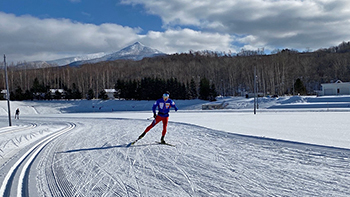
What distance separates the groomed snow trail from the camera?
14.7ft

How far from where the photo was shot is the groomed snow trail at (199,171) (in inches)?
176

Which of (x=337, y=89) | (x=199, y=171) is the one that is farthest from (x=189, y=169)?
(x=337, y=89)

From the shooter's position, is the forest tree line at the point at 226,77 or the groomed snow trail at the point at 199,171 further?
the forest tree line at the point at 226,77

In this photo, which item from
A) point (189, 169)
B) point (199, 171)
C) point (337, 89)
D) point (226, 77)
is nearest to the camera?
point (199, 171)

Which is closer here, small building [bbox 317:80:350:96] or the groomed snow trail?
the groomed snow trail

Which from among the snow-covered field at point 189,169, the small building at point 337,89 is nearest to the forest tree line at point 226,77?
the small building at point 337,89

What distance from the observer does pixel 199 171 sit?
5.62 m

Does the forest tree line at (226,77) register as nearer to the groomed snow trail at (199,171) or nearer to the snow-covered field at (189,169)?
the snow-covered field at (189,169)

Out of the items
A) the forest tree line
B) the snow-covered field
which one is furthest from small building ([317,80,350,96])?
the snow-covered field

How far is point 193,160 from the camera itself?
667 cm

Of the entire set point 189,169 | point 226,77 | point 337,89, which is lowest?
point 189,169

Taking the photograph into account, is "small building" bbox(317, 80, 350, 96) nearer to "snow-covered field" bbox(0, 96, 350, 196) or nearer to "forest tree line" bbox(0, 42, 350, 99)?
"forest tree line" bbox(0, 42, 350, 99)

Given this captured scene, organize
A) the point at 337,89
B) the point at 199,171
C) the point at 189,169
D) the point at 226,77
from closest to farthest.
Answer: the point at 199,171 → the point at 189,169 → the point at 337,89 → the point at 226,77

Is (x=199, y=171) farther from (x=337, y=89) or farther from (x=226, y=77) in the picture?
(x=226, y=77)
